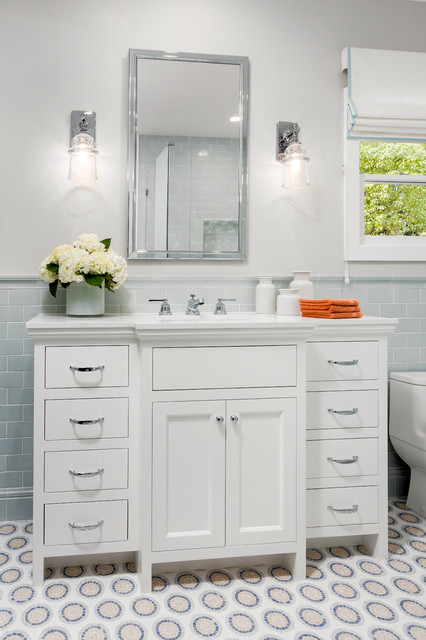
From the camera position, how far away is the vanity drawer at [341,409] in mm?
1997

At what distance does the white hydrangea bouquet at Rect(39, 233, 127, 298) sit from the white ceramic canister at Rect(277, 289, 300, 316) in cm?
72

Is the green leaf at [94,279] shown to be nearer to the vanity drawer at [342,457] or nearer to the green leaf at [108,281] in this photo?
the green leaf at [108,281]

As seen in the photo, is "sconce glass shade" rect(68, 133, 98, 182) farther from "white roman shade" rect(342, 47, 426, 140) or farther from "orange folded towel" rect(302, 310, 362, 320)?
"white roman shade" rect(342, 47, 426, 140)

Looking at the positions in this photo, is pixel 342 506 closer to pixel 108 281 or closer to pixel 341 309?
pixel 341 309

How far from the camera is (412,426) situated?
91.4 inches

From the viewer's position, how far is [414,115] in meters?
2.54

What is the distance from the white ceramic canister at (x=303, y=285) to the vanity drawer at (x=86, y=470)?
1095mm

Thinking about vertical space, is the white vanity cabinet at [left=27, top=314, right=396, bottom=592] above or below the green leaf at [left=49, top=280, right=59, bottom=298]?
below

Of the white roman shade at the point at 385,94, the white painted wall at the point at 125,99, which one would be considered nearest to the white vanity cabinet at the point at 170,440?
the white painted wall at the point at 125,99

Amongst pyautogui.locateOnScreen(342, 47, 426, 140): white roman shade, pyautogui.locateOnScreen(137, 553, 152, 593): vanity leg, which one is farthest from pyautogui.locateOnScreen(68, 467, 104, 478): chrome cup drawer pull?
pyautogui.locateOnScreen(342, 47, 426, 140): white roman shade

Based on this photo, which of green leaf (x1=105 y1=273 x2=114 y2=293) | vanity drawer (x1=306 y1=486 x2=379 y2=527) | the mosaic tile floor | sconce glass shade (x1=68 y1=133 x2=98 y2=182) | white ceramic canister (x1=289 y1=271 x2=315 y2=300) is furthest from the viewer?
white ceramic canister (x1=289 y1=271 x2=315 y2=300)

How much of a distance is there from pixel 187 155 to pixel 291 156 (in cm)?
50

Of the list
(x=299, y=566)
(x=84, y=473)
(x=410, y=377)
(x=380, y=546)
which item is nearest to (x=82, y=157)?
(x=84, y=473)

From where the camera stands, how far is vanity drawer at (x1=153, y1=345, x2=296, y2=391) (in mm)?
1798
